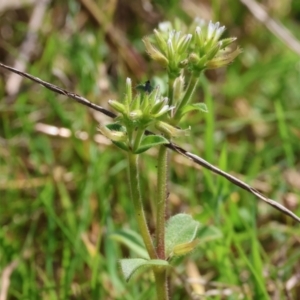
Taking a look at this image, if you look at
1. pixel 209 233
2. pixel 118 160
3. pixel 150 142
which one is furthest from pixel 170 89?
pixel 118 160

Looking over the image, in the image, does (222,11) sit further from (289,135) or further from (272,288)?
(272,288)

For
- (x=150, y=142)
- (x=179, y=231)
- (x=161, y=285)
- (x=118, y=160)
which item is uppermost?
(x=118, y=160)

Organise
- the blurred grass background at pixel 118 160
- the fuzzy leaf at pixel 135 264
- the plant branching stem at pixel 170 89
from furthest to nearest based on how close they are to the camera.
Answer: the blurred grass background at pixel 118 160 → the plant branching stem at pixel 170 89 → the fuzzy leaf at pixel 135 264

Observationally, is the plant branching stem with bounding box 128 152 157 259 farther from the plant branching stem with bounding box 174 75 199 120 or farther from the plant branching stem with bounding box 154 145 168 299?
the plant branching stem with bounding box 174 75 199 120

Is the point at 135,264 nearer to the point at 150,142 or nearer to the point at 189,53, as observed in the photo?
the point at 150,142

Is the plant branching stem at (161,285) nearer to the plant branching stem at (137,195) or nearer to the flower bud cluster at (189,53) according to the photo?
the plant branching stem at (137,195)

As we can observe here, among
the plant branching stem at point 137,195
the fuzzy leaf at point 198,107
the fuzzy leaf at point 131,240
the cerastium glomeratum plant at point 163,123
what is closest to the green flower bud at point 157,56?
the cerastium glomeratum plant at point 163,123

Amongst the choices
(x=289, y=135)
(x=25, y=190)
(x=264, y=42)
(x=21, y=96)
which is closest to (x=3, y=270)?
(x=25, y=190)
